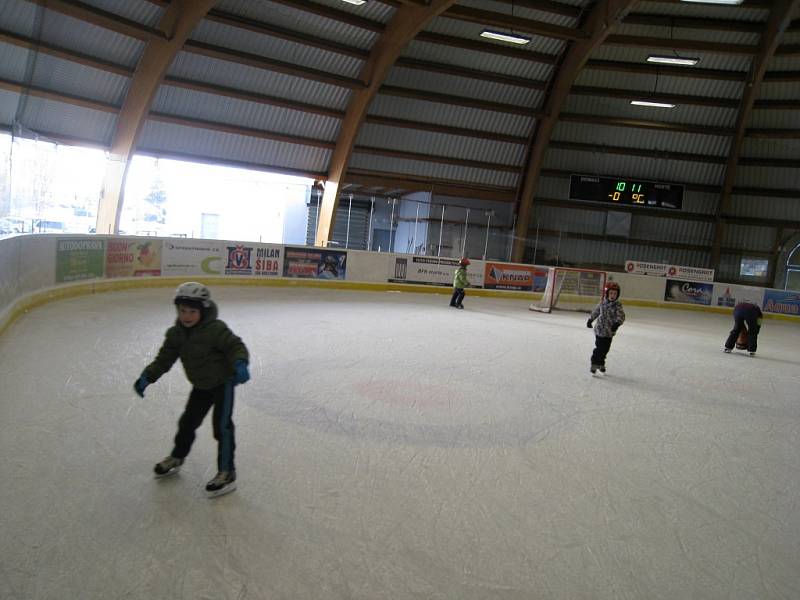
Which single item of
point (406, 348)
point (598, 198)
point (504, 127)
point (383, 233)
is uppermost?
point (504, 127)

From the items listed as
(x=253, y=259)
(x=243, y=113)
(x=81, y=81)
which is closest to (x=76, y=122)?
(x=81, y=81)

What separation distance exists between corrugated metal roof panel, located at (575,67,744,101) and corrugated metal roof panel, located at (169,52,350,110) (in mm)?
9881

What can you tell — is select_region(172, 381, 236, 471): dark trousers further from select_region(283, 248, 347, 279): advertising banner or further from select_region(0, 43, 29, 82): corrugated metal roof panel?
select_region(283, 248, 347, 279): advertising banner

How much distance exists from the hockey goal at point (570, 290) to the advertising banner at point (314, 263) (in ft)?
20.6

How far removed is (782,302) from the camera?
23.6 meters

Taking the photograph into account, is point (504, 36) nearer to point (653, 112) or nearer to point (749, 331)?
point (653, 112)

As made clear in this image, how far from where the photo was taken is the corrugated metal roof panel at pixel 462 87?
23.7m

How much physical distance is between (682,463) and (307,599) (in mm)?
3633

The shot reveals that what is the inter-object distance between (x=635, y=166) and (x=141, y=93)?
806 inches

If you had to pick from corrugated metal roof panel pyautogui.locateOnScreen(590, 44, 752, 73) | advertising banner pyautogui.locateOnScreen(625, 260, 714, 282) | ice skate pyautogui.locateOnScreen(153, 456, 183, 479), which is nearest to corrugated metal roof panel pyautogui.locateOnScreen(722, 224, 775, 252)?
advertising banner pyautogui.locateOnScreen(625, 260, 714, 282)

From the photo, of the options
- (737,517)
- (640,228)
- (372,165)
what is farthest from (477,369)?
(640,228)

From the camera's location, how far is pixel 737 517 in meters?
4.10

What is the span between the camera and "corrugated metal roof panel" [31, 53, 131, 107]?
1806cm

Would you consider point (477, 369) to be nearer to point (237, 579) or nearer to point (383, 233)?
point (237, 579)
